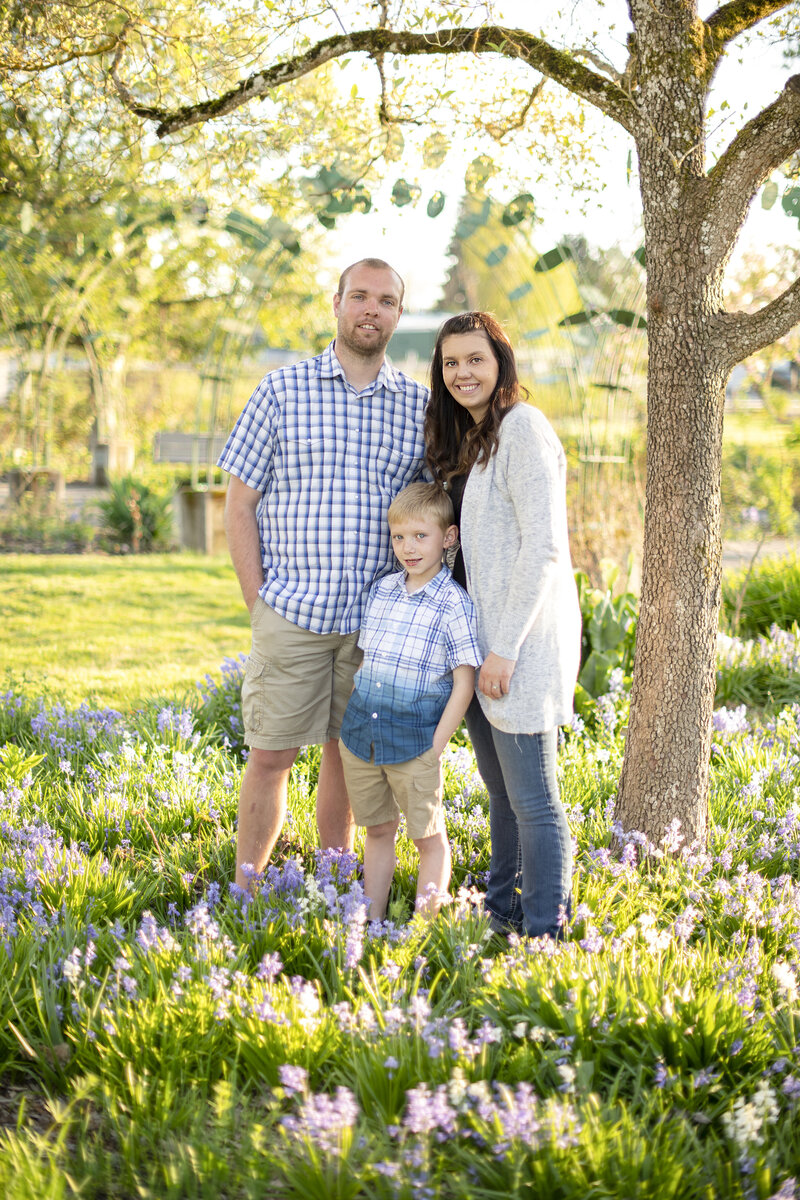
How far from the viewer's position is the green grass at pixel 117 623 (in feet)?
19.4

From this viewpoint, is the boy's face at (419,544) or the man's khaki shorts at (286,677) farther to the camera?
the man's khaki shorts at (286,677)

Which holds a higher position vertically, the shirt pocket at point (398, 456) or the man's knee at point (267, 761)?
the shirt pocket at point (398, 456)

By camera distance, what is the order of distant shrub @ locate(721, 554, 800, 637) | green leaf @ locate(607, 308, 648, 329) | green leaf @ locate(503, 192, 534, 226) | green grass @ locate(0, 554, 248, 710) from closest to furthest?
1. green leaf @ locate(503, 192, 534, 226)
2. green grass @ locate(0, 554, 248, 710)
3. distant shrub @ locate(721, 554, 800, 637)
4. green leaf @ locate(607, 308, 648, 329)

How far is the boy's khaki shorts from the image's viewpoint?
9.29ft

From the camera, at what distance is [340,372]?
3.05 m

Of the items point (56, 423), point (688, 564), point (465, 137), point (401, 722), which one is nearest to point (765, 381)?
point (465, 137)

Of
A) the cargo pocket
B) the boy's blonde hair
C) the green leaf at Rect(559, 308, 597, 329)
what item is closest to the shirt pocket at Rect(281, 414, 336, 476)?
the boy's blonde hair

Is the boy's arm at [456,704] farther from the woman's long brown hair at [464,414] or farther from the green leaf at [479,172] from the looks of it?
the green leaf at [479,172]

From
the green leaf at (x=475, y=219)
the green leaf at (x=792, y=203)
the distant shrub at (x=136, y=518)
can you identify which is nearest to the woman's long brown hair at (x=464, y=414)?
the green leaf at (x=792, y=203)

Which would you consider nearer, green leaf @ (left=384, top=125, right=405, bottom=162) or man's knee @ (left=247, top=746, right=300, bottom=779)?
man's knee @ (left=247, top=746, right=300, bottom=779)

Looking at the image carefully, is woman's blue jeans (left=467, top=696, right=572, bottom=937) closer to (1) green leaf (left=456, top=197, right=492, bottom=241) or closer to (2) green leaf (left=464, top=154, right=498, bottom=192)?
(2) green leaf (left=464, top=154, right=498, bottom=192)

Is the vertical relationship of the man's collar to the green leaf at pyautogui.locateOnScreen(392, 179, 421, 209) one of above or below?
below

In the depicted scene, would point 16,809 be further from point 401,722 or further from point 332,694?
point 401,722

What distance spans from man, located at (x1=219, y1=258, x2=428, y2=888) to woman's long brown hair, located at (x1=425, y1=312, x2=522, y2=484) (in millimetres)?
142
